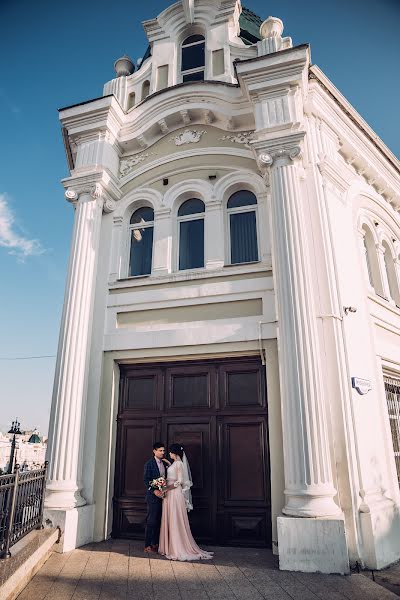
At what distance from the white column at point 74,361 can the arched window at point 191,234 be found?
1.81m

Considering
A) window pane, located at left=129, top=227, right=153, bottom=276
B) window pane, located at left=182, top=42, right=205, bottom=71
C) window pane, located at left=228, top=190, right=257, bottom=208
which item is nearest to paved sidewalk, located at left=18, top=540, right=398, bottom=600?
window pane, located at left=129, top=227, right=153, bottom=276

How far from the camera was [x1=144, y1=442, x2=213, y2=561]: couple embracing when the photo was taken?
6.05m

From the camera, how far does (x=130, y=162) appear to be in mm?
9812

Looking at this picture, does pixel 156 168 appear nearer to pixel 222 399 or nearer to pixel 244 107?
pixel 244 107

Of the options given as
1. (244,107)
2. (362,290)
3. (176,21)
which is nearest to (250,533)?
(362,290)

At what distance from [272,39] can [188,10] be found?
9.50 feet

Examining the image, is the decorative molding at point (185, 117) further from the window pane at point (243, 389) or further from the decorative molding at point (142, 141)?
the window pane at point (243, 389)

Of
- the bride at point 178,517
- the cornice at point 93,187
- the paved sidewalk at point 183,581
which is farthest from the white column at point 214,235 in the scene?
the paved sidewalk at point 183,581

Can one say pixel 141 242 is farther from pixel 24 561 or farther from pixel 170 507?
pixel 24 561

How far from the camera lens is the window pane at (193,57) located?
10.6 m

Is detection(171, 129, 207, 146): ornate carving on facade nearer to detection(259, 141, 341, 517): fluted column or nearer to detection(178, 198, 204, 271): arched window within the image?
detection(178, 198, 204, 271): arched window

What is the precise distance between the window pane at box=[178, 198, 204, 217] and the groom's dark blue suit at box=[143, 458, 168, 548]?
5.22m

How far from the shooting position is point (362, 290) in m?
8.32

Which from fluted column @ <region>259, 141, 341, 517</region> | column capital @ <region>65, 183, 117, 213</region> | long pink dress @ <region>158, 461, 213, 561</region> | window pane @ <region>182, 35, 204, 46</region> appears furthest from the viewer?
window pane @ <region>182, 35, 204, 46</region>
